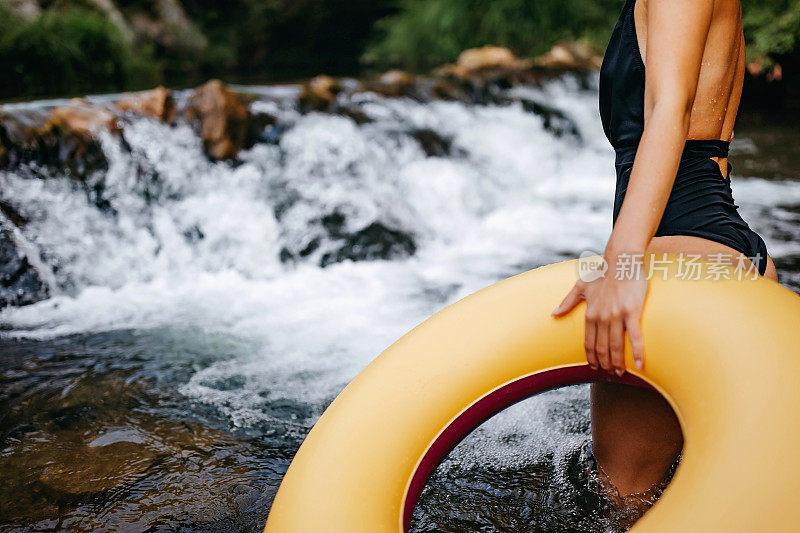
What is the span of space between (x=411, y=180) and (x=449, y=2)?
32.5 feet

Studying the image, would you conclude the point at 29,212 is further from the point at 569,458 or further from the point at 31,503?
the point at 569,458

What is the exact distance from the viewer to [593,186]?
21.6 ft

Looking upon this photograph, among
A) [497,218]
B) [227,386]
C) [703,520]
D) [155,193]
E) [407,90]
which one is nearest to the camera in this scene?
[703,520]

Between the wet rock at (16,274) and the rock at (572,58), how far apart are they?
7365 mm

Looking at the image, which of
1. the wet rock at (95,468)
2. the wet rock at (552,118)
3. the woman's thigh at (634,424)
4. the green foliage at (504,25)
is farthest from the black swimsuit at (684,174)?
the green foliage at (504,25)

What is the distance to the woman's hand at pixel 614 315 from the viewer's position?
122 centimetres

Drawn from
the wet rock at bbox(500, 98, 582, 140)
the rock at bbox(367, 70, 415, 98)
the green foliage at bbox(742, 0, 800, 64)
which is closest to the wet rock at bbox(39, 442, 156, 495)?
the rock at bbox(367, 70, 415, 98)

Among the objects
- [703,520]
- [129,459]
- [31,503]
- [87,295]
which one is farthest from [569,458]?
[87,295]

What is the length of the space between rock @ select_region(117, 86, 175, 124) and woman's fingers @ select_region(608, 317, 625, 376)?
14.5 feet

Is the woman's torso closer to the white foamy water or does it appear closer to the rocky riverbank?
the white foamy water

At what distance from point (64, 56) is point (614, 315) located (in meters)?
10.1

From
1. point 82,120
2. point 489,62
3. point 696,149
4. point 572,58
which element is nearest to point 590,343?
point 696,149

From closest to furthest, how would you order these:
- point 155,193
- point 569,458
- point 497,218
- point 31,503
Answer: point 31,503 → point 569,458 → point 155,193 → point 497,218

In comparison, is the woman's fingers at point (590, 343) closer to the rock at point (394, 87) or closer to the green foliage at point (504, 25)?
the rock at point (394, 87)
